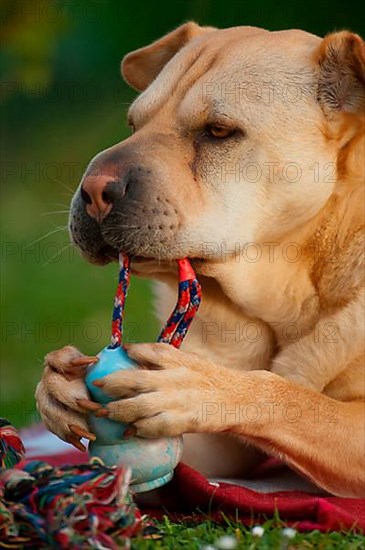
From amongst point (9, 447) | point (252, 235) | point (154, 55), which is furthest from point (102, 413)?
point (154, 55)

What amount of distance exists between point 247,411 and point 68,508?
0.65 m

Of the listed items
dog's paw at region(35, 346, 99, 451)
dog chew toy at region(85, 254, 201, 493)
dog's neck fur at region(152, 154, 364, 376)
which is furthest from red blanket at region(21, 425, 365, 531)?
dog's neck fur at region(152, 154, 364, 376)

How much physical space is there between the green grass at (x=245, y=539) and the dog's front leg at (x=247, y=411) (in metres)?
0.22

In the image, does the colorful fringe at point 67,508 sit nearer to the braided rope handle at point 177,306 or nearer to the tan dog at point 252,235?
the tan dog at point 252,235

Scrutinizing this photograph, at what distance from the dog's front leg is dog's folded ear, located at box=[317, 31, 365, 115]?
79cm

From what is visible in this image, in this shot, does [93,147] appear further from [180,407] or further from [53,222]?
[180,407]

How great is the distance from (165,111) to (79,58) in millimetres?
4976

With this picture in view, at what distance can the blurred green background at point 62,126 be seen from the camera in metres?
6.15

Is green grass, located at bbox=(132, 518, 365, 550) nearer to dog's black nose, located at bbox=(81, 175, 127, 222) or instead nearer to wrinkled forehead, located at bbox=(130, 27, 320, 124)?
dog's black nose, located at bbox=(81, 175, 127, 222)

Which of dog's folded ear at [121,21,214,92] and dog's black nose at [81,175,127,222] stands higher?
dog's folded ear at [121,21,214,92]

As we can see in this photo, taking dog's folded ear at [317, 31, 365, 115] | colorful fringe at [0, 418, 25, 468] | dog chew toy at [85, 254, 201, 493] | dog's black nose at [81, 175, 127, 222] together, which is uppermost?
dog's folded ear at [317, 31, 365, 115]

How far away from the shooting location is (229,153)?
292cm

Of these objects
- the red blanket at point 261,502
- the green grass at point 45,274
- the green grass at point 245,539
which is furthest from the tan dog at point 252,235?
the green grass at point 45,274

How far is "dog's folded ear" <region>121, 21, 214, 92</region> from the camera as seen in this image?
3559 mm
